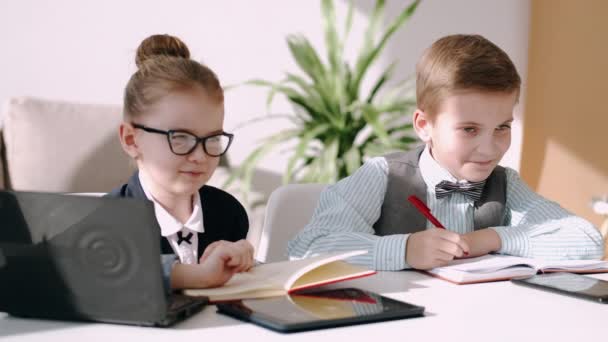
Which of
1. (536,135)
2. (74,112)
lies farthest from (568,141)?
(74,112)

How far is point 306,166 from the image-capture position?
346cm

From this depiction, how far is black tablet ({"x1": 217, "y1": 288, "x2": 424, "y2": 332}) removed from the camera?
0.90 metres

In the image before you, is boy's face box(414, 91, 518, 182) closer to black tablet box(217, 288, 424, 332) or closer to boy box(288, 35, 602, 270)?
boy box(288, 35, 602, 270)

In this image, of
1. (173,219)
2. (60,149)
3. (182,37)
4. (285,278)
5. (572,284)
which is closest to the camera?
(285,278)

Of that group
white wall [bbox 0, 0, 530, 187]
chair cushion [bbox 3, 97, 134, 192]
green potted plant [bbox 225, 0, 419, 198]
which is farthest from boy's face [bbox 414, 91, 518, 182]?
white wall [bbox 0, 0, 530, 187]

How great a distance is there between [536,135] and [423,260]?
282cm

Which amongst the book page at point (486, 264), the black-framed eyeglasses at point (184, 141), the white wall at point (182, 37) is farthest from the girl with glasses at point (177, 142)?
the white wall at point (182, 37)

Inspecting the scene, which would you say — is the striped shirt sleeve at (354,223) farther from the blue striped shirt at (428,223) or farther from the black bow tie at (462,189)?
the black bow tie at (462,189)

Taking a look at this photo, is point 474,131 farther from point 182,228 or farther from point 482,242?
point 182,228

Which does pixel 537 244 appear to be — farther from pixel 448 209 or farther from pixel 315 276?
pixel 315 276

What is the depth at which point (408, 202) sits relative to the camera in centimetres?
171

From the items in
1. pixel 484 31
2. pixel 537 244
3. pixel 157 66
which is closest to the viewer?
pixel 157 66

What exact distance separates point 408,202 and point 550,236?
30 cm

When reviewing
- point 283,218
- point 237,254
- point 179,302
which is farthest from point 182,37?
point 179,302
